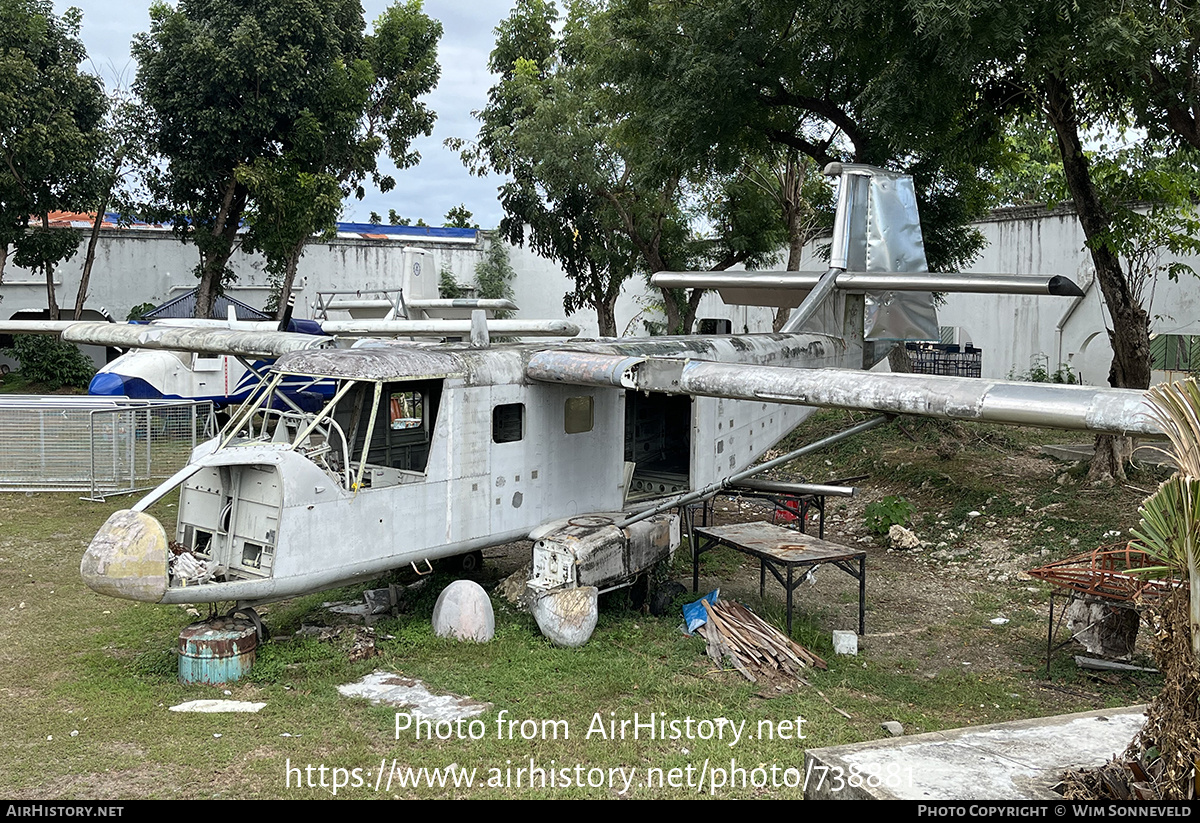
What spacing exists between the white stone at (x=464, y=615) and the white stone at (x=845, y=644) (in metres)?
4.06

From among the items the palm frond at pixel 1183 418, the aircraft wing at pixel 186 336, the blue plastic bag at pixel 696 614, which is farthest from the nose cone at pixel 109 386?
the palm frond at pixel 1183 418

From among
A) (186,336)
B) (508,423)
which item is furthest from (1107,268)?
(186,336)

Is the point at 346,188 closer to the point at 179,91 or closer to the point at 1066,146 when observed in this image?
the point at 179,91

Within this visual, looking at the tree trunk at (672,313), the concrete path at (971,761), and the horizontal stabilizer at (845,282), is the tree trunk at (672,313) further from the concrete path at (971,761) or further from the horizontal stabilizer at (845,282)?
the concrete path at (971,761)

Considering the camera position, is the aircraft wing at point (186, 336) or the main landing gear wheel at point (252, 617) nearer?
the main landing gear wheel at point (252, 617)

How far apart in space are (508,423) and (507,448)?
336 mm

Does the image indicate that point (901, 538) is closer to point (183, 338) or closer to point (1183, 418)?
point (1183, 418)

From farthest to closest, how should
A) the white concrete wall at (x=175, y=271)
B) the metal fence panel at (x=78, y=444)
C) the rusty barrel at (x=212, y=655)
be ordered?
the white concrete wall at (x=175, y=271), the metal fence panel at (x=78, y=444), the rusty barrel at (x=212, y=655)

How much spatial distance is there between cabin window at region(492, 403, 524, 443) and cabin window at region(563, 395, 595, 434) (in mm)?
730

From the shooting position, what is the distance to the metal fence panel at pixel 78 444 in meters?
18.7

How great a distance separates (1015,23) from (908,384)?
783 cm

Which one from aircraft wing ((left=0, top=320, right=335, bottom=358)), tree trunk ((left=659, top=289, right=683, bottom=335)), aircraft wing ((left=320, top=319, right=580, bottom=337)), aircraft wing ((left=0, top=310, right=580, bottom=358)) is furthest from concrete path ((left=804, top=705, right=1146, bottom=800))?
tree trunk ((left=659, top=289, right=683, bottom=335))

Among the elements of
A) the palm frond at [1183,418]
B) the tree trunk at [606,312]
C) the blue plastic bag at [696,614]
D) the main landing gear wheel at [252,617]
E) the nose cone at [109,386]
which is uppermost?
the tree trunk at [606,312]

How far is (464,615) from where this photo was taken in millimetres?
10844
